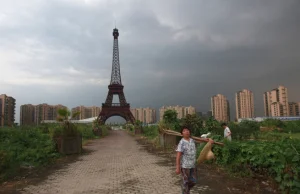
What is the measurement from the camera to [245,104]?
2908 inches

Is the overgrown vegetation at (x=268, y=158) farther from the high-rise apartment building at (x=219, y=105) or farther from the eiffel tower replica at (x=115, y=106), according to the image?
the high-rise apartment building at (x=219, y=105)

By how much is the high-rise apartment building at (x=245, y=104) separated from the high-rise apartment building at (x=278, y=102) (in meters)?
5.92

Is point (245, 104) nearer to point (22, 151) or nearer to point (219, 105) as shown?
point (219, 105)

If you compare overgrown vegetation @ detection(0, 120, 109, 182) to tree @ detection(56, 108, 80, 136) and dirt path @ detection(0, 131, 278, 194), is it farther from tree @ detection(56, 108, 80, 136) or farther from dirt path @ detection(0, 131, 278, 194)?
dirt path @ detection(0, 131, 278, 194)

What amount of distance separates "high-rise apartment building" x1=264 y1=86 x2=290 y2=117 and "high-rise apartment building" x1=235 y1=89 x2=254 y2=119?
19.4ft

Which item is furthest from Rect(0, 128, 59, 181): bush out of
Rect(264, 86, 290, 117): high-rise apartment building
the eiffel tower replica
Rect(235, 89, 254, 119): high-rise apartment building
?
Rect(264, 86, 290, 117): high-rise apartment building

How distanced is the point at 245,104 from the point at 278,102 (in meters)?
8.73

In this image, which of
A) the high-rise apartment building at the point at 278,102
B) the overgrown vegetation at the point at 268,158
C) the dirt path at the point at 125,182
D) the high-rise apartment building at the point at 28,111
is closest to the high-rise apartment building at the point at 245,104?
the high-rise apartment building at the point at 278,102

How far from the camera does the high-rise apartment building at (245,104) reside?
73.0 metres

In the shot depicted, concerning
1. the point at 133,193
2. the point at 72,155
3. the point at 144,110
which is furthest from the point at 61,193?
the point at 144,110

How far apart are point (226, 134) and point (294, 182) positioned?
4.47 meters

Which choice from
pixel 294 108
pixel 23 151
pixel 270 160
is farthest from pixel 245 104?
pixel 270 160

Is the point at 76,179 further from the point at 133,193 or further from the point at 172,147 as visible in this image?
the point at 172,147

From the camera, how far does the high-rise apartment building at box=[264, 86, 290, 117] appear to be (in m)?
69.6
